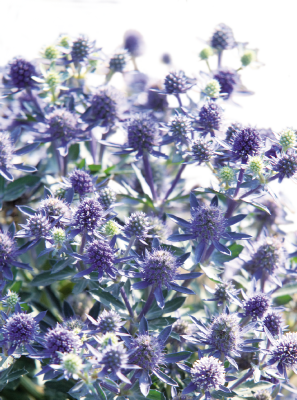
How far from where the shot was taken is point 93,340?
1.49 m

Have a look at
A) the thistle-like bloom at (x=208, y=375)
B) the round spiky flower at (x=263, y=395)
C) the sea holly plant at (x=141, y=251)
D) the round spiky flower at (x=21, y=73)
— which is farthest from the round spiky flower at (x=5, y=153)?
the round spiky flower at (x=263, y=395)

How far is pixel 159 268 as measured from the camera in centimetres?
161

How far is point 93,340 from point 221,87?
165 centimetres

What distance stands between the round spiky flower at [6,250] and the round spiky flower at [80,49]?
1.23m

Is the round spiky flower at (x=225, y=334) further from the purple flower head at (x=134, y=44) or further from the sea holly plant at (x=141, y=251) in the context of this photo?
the purple flower head at (x=134, y=44)

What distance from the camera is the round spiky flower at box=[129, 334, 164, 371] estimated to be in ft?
4.77

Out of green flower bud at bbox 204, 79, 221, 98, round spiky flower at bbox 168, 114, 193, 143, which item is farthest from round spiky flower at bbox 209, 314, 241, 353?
green flower bud at bbox 204, 79, 221, 98

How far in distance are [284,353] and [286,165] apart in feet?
2.51

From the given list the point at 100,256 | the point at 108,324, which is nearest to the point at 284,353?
the point at 108,324

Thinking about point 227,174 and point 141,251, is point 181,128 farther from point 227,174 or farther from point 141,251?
point 141,251

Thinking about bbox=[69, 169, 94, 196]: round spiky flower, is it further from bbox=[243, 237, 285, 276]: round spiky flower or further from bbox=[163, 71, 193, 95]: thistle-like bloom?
bbox=[243, 237, 285, 276]: round spiky flower

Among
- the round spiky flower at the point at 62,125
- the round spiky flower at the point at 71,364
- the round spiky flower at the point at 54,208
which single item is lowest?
the round spiky flower at the point at 71,364

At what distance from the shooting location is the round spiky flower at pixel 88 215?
5.38 feet

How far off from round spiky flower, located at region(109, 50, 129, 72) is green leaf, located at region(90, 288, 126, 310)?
1.51 metres
